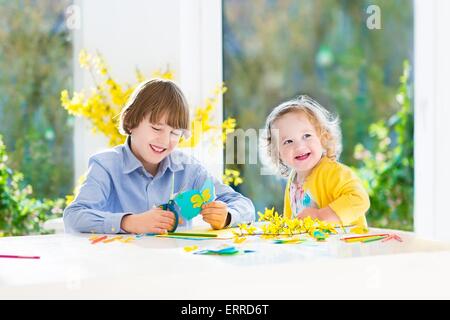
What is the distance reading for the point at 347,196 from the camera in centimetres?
159

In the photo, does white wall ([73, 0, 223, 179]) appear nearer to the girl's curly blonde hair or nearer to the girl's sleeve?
the girl's curly blonde hair

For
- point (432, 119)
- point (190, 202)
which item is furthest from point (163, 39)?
point (190, 202)

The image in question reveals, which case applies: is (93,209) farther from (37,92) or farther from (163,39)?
(37,92)

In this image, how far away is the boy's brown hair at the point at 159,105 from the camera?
1.68 m

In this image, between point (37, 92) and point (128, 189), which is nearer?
point (128, 189)

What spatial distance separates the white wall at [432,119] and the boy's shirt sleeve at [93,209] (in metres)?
1.65

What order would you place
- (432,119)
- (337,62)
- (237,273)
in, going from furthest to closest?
(337,62) → (432,119) → (237,273)

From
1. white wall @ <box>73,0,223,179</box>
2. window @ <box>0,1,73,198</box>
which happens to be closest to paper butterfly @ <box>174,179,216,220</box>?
white wall @ <box>73,0,223,179</box>

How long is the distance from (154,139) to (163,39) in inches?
51.4

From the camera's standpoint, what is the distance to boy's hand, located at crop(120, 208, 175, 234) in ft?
4.44

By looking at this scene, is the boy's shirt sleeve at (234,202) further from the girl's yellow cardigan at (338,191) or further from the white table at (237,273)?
the white table at (237,273)

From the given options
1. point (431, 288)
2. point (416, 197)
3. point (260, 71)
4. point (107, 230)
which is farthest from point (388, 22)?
point (431, 288)
